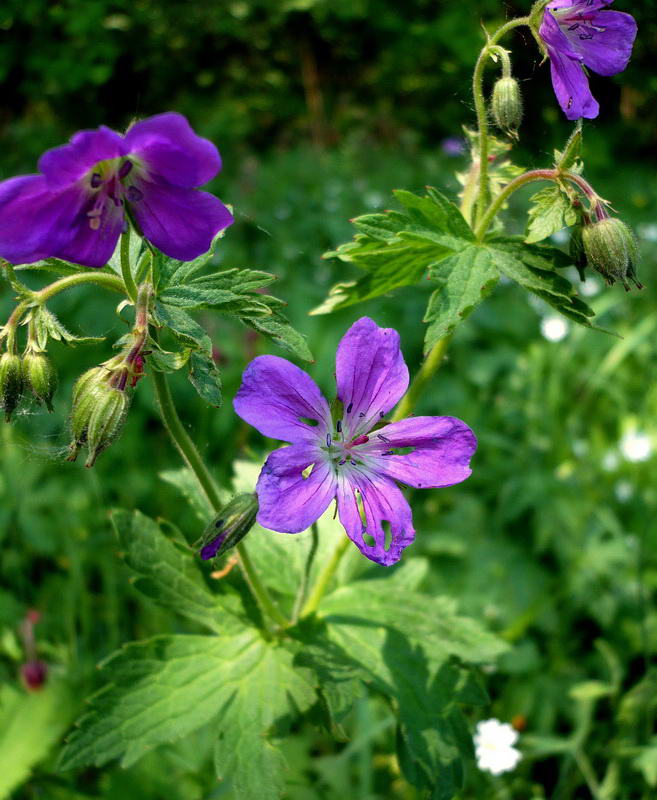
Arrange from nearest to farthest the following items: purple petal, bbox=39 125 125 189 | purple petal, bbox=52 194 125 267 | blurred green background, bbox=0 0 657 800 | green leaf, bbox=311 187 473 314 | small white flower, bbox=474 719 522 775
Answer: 1. purple petal, bbox=39 125 125 189
2. purple petal, bbox=52 194 125 267
3. green leaf, bbox=311 187 473 314
4. small white flower, bbox=474 719 522 775
5. blurred green background, bbox=0 0 657 800

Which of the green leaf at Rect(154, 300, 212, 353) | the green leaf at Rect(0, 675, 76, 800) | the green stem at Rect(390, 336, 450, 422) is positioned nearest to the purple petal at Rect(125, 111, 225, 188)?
the green leaf at Rect(154, 300, 212, 353)

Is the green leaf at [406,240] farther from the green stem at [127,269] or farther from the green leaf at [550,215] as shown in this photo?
the green stem at [127,269]

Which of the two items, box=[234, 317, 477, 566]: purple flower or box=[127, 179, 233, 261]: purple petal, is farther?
box=[234, 317, 477, 566]: purple flower

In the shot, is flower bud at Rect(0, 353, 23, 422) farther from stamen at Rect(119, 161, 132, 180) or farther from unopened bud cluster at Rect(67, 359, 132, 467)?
stamen at Rect(119, 161, 132, 180)

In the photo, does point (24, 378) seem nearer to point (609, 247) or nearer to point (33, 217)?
point (33, 217)

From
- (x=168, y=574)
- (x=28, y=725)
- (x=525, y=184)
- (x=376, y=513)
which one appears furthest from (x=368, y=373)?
(x=28, y=725)

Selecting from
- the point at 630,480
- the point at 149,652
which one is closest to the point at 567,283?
the point at 149,652
